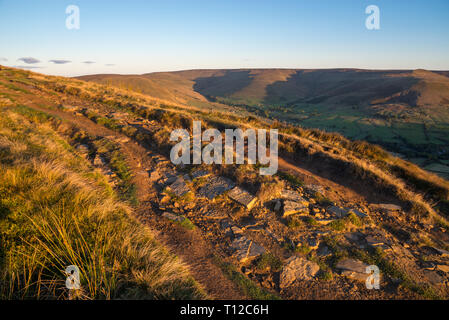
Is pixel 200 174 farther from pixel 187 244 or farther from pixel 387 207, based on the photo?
pixel 387 207

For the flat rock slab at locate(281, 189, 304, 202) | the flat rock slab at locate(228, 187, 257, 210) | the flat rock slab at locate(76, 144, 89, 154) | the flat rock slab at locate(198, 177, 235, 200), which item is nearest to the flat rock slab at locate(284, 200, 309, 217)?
the flat rock slab at locate(281, 189, 304, 202)

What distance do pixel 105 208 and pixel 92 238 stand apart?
0.88 m

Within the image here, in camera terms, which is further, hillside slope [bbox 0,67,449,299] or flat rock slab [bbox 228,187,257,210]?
flat rock slab [bbox 228,187,257,210]

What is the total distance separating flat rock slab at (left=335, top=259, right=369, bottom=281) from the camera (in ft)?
13.6

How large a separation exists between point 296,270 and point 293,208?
2.02m

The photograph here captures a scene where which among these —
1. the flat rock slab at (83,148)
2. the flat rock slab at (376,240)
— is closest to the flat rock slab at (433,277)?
the flat rock slab at (376,240)

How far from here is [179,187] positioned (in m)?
6.62

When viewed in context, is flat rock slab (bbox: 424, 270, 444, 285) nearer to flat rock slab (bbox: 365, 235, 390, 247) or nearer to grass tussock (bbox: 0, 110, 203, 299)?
flat rock slab (bbox: 365, 235, 390, 247)

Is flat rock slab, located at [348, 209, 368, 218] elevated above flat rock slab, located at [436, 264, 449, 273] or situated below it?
above

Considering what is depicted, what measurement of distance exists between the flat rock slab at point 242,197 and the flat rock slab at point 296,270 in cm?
188

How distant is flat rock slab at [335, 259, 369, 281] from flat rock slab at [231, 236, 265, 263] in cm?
161
